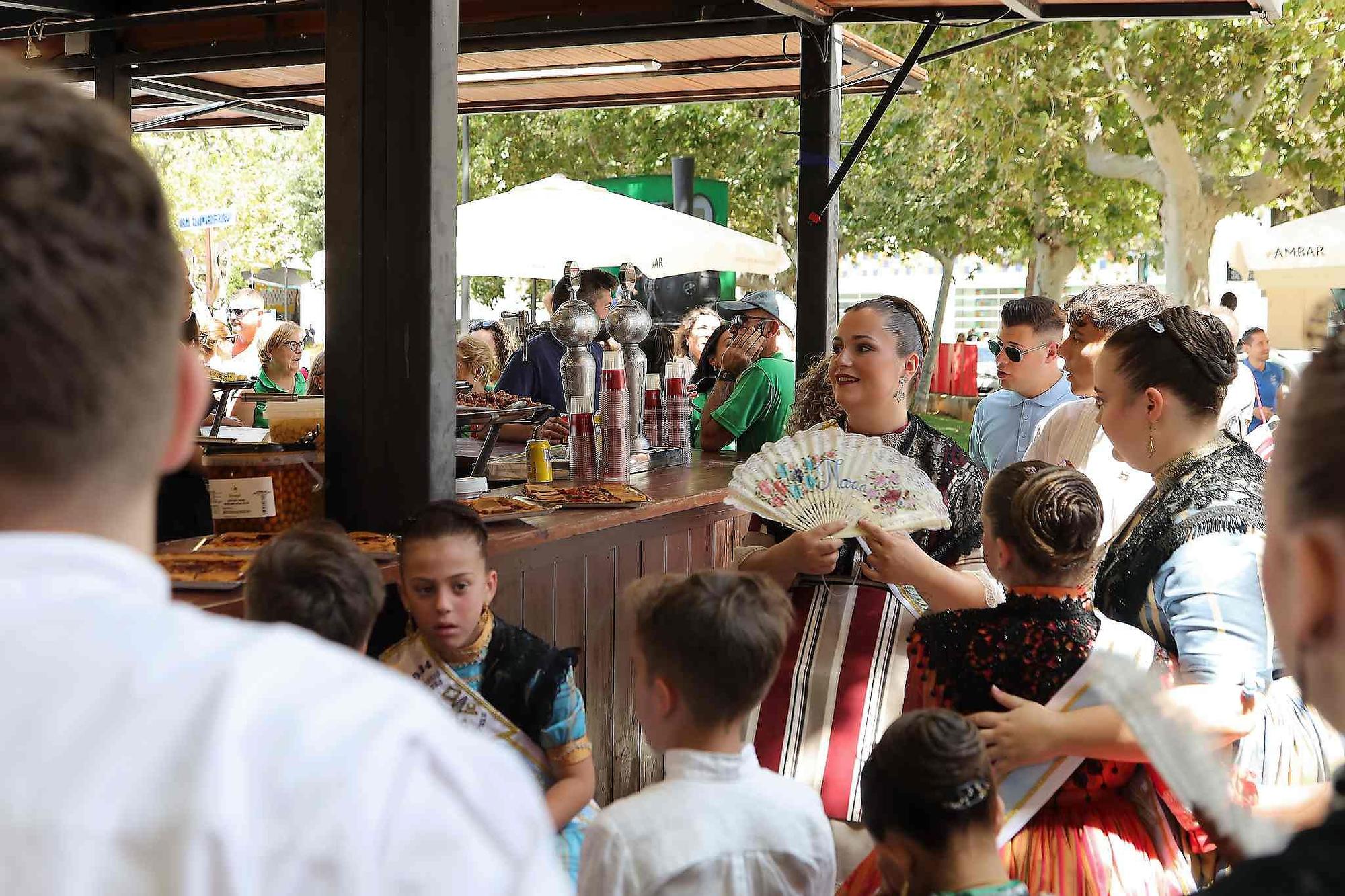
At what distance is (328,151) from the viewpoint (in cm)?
370

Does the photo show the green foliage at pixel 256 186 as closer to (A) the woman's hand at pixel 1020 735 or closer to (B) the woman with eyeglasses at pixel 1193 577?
(B) the woman with eyeglasses at pixel 1193 577

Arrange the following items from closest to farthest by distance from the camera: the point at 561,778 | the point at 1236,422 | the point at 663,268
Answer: the point at 561,778
the point at 1236,422
the point at 663,268

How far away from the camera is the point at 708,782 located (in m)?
2.24

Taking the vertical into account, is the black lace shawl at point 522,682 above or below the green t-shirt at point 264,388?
below

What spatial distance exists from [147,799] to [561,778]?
238 cm

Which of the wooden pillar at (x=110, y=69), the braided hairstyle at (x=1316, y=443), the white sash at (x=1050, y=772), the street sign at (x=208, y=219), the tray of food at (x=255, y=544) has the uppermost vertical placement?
the wooden pillar at (x=110, y=69)

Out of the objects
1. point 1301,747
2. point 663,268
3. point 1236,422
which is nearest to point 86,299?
point 1301,747

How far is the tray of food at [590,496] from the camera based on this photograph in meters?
4.11

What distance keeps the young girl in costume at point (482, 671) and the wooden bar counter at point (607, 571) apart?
0.48 metres

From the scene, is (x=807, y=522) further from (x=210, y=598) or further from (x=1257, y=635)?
(x=210, y=598)

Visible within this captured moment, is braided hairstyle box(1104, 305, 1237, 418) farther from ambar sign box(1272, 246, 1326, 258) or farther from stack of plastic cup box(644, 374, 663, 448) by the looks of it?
ambar sign box(1272, 246, 1326, 258)

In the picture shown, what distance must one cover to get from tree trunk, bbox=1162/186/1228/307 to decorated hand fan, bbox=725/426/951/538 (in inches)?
526

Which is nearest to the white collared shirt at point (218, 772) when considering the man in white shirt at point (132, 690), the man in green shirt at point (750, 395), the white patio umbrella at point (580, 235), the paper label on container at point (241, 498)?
the man in white shirt at point (132, 690)

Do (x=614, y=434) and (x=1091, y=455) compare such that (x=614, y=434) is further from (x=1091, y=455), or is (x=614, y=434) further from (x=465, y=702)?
(x=465, y=702)
